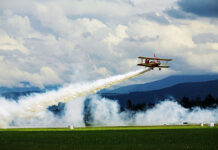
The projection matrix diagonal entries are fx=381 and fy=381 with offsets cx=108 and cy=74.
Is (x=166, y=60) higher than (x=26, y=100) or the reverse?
higher

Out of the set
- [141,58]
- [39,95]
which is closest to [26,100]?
[39,95]

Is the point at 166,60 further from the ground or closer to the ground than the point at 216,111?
further from the ground

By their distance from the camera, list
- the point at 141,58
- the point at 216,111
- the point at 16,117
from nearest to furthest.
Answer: the point at 141,58 < the point at 16,117 < the point at 216,111

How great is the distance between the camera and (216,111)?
188 m

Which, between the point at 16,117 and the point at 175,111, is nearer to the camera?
the point at 16,117

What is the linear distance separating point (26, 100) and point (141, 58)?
3017 centimetres

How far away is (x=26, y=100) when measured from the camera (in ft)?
308

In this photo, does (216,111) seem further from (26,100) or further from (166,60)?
(26,100)

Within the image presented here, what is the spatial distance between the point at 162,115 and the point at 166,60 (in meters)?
108
